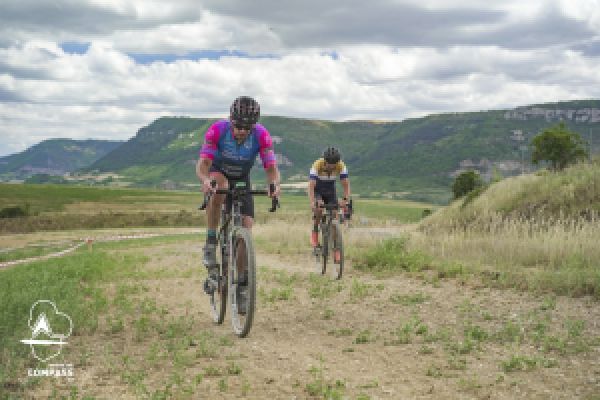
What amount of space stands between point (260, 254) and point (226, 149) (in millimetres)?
12911

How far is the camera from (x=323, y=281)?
1264 cm

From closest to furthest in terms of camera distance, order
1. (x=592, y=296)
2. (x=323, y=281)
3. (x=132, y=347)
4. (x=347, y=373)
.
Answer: (x=347, y=373), (x=132, y=347), (x=592, y=296), (x=323, y=281)

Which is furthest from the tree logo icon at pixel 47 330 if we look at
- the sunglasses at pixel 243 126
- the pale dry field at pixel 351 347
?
the sunglasses at pixel 243 126

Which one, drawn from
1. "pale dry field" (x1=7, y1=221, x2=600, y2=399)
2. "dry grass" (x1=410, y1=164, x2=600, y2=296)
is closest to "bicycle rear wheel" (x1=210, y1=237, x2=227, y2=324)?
"pale dry field" (x1=7, y1=221, x2=600, y2=399)

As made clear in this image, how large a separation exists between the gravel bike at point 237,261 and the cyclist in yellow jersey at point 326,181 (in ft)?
19.4

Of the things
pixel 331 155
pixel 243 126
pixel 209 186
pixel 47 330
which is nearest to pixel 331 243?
pixel 331 155

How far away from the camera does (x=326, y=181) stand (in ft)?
46.5

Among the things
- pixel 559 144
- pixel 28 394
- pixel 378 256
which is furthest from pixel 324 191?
pixel 559 144

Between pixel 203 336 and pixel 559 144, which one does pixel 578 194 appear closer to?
pixel 203 336

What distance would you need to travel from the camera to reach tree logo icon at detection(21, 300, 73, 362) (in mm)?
6652

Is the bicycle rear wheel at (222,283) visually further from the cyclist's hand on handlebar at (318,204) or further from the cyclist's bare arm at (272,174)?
the cyclist's hand on handlebar at (318,204)

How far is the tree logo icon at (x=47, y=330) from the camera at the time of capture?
21.8 feet

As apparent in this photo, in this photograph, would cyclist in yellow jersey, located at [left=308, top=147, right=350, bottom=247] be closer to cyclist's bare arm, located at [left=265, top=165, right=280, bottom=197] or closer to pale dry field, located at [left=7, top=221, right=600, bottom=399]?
pale dry field, located at [left=7, top=221, right=600, bottom=399]

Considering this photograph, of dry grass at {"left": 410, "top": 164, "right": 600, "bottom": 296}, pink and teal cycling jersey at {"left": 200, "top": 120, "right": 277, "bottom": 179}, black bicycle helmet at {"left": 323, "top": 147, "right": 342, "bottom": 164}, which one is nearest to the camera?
pink and teal cycling jersey at {"left": 200, "top": 120, "right": 277, "bottom": 179}
